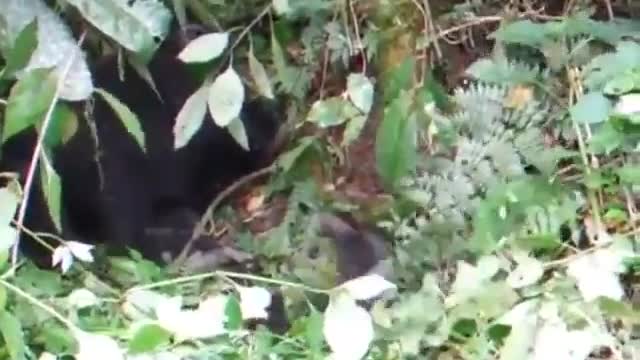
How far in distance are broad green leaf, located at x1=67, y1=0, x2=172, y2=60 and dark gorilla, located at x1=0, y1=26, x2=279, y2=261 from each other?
383 millimetres

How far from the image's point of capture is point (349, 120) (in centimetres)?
149

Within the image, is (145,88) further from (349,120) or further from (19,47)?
(19,47)

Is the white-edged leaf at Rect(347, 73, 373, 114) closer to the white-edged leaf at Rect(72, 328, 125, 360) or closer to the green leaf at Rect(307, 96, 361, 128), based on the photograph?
the green leaf at Rect(307, 96, 361, 128)

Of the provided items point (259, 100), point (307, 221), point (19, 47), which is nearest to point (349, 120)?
point (307, 221)

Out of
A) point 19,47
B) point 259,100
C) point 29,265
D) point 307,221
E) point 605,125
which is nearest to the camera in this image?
point 19,47

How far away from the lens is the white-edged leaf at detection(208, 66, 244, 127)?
46.4 inches

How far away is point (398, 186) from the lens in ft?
4.64

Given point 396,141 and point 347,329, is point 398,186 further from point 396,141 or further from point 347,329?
point 347,329

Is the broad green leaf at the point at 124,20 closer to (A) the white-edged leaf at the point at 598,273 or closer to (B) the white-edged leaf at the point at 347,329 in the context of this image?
(B) the white-edged leaf at the point at 347,329

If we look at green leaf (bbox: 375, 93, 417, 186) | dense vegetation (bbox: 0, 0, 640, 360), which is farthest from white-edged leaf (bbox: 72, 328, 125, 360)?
green leaf (bbox: 375, 93, 417, 186)

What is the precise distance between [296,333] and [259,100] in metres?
0.67

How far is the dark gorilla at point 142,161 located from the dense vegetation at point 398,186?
9cm

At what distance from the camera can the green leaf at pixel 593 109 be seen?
3.66ft

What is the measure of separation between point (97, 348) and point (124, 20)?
0.34 metres
